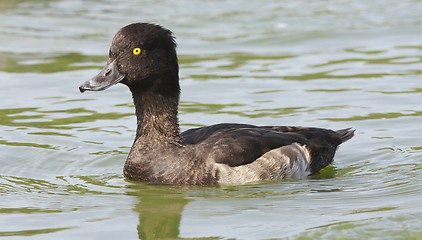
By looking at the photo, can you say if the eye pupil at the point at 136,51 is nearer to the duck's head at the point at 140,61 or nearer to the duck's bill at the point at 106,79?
the duck's head at the point at 140,61

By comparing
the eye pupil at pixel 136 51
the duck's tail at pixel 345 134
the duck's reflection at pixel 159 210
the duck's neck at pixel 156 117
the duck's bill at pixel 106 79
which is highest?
the eye pupil at pixel 136 51

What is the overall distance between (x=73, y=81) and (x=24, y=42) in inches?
119

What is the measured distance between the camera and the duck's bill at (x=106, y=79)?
11.5 m

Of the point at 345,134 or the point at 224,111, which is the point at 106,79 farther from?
the point at 224,111

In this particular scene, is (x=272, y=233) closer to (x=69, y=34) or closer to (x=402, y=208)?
(x=402, y=208)

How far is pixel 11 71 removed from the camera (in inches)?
680

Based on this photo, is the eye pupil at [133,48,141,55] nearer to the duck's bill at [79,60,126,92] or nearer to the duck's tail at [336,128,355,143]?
the duck's bill at [79,60,126,92]

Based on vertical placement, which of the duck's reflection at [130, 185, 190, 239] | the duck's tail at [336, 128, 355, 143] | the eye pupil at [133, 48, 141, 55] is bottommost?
the duck's reflection at [130, 185, 190, 239]

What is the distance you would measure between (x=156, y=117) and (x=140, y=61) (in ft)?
2.20

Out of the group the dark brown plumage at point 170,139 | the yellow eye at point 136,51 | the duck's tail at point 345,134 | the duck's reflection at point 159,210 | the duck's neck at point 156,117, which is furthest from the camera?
the duck's tail at point 345,134

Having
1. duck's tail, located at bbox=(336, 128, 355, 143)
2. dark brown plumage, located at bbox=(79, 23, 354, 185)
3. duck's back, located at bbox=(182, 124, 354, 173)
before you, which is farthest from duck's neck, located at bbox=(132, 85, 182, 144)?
duck's tail, located at bbox=(336, 128, 355, 143)

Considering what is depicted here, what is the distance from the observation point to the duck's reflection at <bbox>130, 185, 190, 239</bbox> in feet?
32.0

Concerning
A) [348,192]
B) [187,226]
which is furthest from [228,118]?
[187,226]

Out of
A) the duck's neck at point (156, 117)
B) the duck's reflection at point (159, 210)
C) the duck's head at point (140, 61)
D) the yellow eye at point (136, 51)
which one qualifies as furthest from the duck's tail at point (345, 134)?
the yellow eye at point (136, 51)
